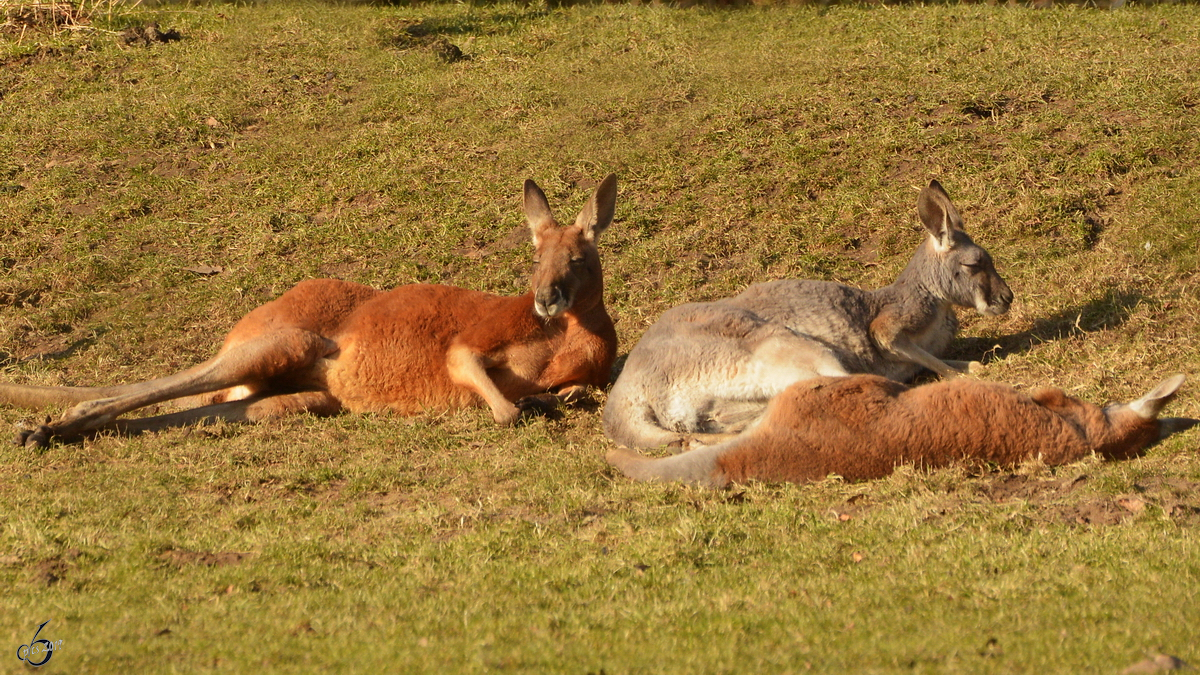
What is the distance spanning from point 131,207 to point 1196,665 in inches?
396

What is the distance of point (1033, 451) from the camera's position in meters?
5.29

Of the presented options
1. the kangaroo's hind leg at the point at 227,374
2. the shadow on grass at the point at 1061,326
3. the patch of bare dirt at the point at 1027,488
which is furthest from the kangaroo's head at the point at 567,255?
the patch of bare dirt at the point at 1027,488

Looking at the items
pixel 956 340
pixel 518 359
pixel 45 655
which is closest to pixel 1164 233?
pixel 956 340

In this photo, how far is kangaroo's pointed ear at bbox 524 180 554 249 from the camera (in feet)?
25.5

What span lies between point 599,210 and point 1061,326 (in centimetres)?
315

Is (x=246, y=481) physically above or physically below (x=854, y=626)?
below

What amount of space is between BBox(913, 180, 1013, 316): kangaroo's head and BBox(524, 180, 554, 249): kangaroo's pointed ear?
2.41 meters

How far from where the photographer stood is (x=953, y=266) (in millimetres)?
7617

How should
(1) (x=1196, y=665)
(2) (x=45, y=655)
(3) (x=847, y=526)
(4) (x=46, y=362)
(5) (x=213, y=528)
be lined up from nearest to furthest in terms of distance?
(1) (x=1196, y=665) → (2) (x=45, y=655) → (3) (x=847, y=526) → (5) (x=213, y=528) → (4) (x=46, y=362)

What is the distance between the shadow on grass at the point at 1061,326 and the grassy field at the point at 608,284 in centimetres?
3

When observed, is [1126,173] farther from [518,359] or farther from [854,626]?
[854,626]

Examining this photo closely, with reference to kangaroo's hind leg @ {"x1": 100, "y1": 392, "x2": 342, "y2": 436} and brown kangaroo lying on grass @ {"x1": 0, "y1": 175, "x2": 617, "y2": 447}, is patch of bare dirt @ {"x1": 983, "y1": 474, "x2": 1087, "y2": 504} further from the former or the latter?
kangaroo's hind leg @ {"x1": 100, "y1": 392, "x2": 342, "y2": 436}

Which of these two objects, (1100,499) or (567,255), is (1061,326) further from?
(567,255)

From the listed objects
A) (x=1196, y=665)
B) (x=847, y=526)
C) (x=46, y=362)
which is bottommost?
Result: (x=46, y=362)
